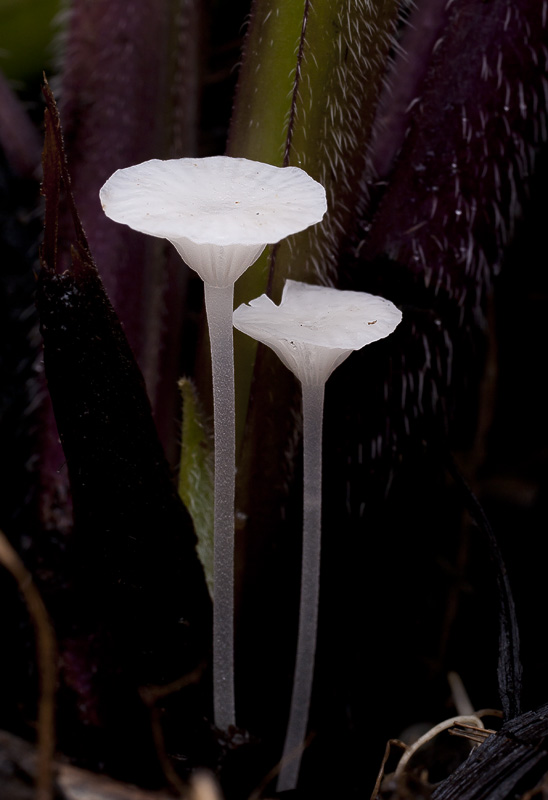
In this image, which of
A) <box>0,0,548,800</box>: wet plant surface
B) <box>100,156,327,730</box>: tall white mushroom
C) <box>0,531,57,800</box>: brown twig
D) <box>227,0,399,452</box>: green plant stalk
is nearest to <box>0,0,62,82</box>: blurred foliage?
<box>0,0,548,800</box>: wet plant surface

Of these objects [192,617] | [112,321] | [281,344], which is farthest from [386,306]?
[192,617]

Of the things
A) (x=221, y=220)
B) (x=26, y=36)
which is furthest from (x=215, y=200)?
(x=26, y=36)

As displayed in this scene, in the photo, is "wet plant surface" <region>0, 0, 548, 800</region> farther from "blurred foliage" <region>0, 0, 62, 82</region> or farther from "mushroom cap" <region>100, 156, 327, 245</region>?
"blurred foliage" <region>0, 0, 62, 82</region>

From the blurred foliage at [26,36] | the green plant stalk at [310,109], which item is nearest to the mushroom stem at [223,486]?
the green plant stalk at [310,109]

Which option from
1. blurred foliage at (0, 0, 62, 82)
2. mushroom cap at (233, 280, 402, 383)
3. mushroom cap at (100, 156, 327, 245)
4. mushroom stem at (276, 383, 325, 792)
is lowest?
mushroom stem at (276, 383, 325, 792)

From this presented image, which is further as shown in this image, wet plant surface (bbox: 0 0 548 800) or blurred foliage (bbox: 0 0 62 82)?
blurred foliage (bbox: 0 0 62 82)

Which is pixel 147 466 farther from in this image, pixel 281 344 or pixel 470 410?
pixel 470 410
